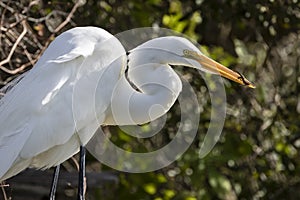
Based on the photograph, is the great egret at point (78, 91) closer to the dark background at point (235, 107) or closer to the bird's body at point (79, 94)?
the bird's body at point (79, 94)

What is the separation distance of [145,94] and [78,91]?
0.28m

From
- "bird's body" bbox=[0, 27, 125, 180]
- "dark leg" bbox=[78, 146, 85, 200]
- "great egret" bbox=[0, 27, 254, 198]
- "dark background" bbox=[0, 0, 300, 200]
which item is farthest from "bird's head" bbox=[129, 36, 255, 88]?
"dark background" bbox=[0, 0, 300, 200]

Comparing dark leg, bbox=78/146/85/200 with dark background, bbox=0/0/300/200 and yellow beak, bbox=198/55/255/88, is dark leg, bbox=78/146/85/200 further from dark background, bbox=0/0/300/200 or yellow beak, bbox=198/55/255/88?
dark background, bbox=0/0/300/200

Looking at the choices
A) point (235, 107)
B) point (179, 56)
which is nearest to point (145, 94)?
point (179, 56)

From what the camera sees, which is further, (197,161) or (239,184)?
(239,184)

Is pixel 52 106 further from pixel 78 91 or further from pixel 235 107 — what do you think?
pixel 235 107

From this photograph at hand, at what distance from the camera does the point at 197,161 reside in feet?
15.2

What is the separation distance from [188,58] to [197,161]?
1669 millimetres

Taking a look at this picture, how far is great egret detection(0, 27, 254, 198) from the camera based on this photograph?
2.84m

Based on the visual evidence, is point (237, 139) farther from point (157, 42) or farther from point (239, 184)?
point (157, 42)

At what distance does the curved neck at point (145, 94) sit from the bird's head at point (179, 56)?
0.10 feet

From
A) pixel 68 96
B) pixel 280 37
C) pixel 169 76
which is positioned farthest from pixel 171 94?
pixel 280 37

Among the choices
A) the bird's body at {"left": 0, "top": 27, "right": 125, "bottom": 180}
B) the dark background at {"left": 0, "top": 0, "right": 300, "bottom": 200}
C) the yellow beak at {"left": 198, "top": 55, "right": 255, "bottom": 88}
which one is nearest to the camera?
the bird's body at {"left": 0, "top": 27, "right": 125, "bottom": 180}

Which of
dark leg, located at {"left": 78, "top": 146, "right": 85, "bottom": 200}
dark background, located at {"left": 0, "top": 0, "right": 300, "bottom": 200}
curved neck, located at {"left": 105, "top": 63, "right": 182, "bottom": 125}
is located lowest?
dark background, located at {"left": 0, "top": 0, "right": 300, "bottom": 200}
